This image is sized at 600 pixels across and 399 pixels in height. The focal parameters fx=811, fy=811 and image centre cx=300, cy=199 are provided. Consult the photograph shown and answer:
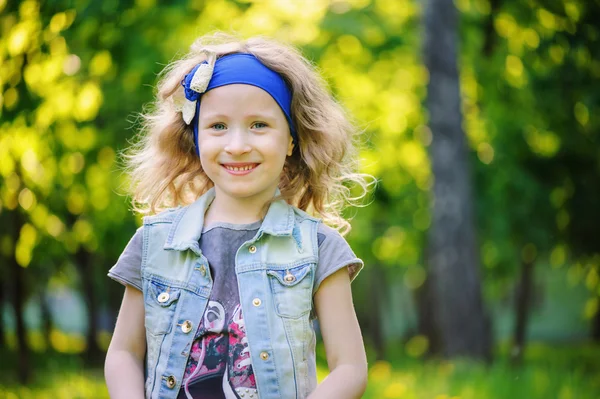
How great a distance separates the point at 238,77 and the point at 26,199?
7117 mm

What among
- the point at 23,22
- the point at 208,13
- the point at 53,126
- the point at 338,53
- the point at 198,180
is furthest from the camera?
the point at 338,53

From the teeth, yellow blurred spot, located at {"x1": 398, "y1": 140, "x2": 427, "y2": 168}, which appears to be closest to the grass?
the teeth

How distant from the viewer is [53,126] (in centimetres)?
799

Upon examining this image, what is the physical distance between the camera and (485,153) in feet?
44.7

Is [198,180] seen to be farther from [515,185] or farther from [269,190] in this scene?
[515,185]

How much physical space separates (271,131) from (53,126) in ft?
19.5

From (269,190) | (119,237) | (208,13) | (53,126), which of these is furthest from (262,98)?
(119,237)

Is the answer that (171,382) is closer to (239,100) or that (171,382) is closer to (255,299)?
(255,299)

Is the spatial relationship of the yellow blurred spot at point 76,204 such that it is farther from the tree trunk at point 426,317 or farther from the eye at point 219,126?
the eye at point 219,126

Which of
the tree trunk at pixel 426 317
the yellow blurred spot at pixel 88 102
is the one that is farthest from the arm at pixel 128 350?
the tree trunk at pixel 426 317

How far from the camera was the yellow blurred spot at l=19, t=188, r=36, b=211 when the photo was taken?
8859 millimetres

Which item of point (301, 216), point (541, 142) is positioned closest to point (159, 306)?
point (301, 216)

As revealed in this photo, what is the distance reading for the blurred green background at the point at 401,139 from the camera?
20.1 ft

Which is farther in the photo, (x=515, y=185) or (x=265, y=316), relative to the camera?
(x=515, y=185)
